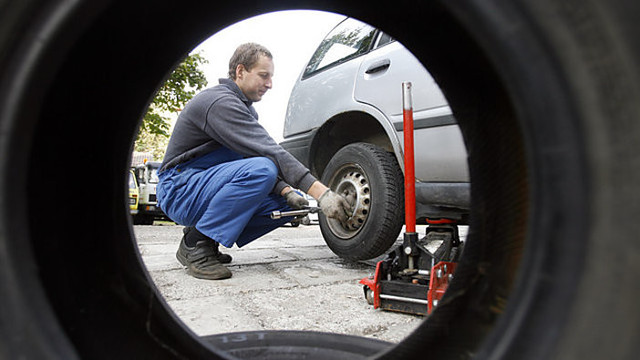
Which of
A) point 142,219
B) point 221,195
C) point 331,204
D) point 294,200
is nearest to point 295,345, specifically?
point 331,204

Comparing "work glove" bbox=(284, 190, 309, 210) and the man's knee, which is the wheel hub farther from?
the man's knee

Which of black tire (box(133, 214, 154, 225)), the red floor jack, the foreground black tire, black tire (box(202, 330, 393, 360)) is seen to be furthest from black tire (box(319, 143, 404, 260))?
black tire (box(133, 214, 154, 225))

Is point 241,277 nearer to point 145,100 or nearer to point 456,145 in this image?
point 456,145

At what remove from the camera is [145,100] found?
2.46 ft

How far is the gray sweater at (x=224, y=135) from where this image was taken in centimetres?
231

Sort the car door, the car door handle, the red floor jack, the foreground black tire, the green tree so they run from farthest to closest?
the green tree, the car door handle, the car door, the red floor jack, the foreground black tire

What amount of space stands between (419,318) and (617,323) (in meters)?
1.31

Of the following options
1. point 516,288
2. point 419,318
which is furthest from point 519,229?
point 419,318

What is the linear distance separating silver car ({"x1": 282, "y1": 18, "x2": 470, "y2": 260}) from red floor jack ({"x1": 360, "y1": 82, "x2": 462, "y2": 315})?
0.23 metres

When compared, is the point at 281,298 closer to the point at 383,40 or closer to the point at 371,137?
the point at 371,137

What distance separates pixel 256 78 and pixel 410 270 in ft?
5.36

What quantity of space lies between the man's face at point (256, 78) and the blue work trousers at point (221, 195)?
447mm

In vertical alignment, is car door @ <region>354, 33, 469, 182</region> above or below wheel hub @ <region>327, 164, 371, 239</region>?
above

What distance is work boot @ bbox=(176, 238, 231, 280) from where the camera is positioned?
2129mm
